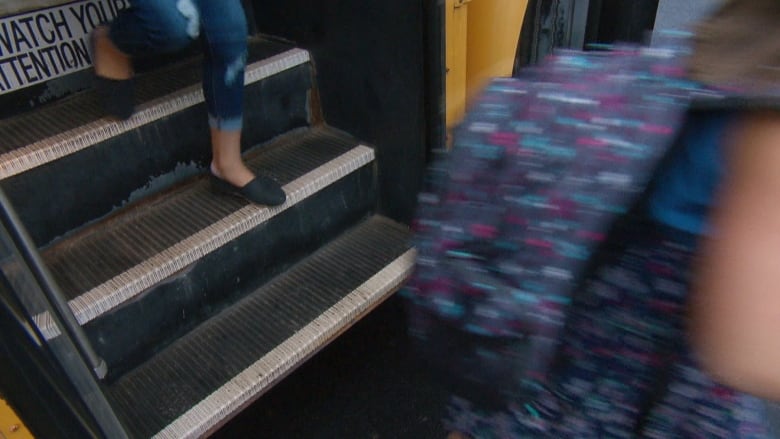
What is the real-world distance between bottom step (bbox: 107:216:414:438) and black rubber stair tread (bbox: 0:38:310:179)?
63 centimetres

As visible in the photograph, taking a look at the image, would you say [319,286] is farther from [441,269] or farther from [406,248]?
[441,269]

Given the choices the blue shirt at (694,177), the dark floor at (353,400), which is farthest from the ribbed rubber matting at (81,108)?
the blue shirt at (694,177)

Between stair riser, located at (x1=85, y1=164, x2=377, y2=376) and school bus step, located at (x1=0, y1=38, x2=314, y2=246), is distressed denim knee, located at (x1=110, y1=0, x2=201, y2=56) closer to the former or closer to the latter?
school bus step, located at (x1=0, y1=38, x2=314, y2=246)

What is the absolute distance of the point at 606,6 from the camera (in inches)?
91.3

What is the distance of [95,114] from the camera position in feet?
5.86

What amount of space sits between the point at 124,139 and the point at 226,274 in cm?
49

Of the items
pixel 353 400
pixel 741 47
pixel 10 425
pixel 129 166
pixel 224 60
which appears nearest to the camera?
pixel 741 47

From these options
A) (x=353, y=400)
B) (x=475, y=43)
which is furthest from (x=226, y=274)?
(x=475, y=43)

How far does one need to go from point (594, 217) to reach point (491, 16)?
1558 mm

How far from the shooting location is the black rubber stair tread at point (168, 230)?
5.13 feet

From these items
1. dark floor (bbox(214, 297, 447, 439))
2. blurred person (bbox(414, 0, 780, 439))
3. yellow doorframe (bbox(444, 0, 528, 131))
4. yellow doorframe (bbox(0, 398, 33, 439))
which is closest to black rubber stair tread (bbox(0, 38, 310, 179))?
yellow doorframe (bbox(444, 0, 528, 131))

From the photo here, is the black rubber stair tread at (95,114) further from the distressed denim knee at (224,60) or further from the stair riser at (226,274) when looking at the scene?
the stair riser at (226,274)

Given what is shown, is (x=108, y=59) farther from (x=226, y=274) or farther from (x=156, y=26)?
(x=226, y=274)

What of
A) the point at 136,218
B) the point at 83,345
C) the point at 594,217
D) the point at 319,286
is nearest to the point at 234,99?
the point at 136,218
